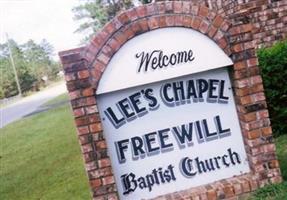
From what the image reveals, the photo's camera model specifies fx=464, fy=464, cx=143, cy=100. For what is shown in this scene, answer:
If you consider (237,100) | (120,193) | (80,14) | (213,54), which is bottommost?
(120,193)

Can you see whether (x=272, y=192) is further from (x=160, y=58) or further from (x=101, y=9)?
(x=101, y=9)

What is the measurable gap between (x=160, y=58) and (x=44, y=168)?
6019mm

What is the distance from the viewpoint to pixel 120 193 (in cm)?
493

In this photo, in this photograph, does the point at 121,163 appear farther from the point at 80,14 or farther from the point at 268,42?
the point at 80,14

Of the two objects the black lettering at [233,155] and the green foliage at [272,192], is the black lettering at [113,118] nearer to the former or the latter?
the black lettering at [233,155]

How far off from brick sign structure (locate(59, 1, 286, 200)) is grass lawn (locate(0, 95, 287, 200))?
548 millimetres

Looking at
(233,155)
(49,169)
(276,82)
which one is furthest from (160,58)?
(49,169)

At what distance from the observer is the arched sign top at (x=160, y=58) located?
4758 millimetres

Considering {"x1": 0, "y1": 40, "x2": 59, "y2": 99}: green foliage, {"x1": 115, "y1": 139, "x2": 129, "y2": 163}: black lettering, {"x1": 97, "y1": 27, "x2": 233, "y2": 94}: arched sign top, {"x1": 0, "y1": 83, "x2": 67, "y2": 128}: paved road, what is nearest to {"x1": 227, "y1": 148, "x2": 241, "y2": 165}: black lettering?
{"x1": 97, "y1": 27, "x2": 233, "y2": 94}: arched sign top

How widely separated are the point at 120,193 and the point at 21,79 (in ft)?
239

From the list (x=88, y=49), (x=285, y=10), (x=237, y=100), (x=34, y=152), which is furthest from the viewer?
(x=34, y=152)

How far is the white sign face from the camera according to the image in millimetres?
4918

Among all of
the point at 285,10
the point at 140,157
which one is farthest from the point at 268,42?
the point at 140,157

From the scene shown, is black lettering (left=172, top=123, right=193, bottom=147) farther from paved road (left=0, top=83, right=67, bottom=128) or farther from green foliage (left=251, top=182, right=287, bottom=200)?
paved road (left=0, top=83, right=67, bottom=128)
